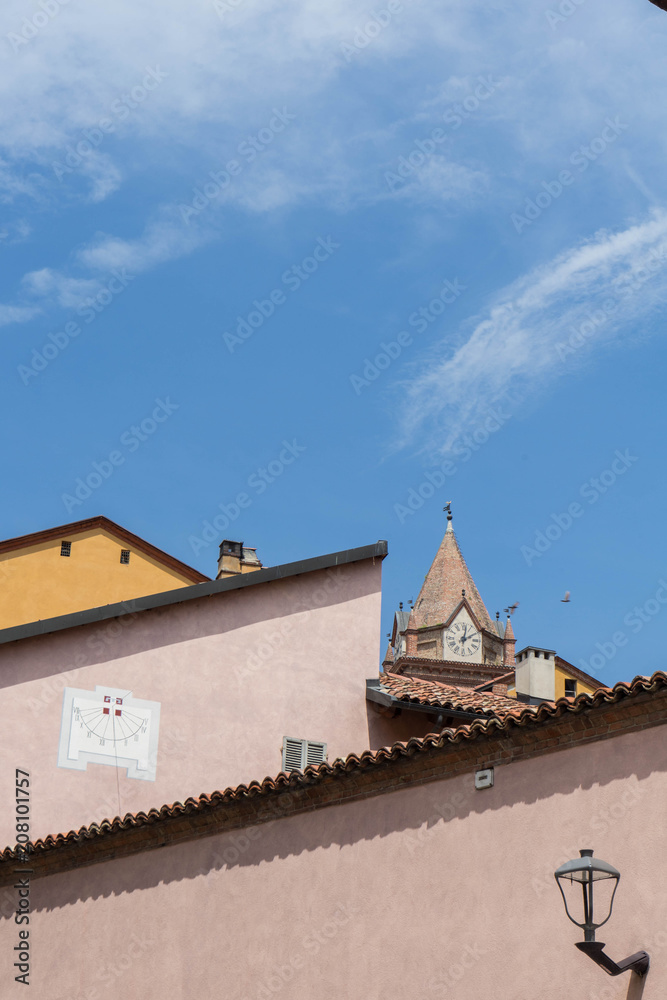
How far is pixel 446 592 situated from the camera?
3226 inches

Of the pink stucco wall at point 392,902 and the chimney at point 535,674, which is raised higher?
the chimney at point 535,674

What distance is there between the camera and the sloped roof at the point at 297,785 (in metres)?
11.4

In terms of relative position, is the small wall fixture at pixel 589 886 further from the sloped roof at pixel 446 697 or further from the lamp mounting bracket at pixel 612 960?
the sloped roof at pixel 446 697

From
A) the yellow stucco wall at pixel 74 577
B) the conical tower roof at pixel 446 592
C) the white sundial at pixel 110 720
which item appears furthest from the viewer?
the conical tower roof at pixel 446 592

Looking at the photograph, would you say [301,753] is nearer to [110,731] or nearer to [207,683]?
[207,683]

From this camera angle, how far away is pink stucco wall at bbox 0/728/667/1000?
11.0 meters

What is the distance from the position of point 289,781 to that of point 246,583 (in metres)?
6.22

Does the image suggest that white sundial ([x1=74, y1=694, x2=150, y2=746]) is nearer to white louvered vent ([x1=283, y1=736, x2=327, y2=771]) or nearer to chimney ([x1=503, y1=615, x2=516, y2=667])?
white louvered vent ([x1=283, y1=736, x2=327, y2=771])

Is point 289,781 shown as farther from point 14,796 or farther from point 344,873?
point 14,796

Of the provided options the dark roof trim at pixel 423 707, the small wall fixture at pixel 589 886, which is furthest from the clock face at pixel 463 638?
the small wall fixture at pixel 589 886

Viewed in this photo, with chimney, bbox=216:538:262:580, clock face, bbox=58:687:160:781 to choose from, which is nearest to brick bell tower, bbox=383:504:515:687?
chimney, bbox=216:538:262:580

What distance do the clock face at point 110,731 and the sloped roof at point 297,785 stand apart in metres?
2.68

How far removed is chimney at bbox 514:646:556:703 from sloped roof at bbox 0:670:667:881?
800 cm

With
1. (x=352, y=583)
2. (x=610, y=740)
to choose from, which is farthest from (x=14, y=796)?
(x=610, y=740)
